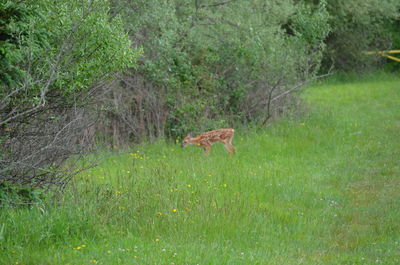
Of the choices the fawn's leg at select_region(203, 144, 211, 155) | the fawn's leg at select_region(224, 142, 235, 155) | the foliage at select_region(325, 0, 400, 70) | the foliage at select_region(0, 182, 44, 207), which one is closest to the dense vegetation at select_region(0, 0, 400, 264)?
the foliage at select_region(0, 182, 44, 207)

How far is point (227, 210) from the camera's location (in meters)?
10.6

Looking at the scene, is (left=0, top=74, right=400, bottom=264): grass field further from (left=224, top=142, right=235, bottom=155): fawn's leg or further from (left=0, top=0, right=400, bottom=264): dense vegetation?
(left=224, top=142, right=235, bottom=155): fawn's leg

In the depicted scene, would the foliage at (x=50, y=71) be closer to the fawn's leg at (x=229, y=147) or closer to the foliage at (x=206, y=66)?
the foliage at (x=206, y=66)

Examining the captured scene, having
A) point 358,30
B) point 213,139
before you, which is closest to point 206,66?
point 213,139

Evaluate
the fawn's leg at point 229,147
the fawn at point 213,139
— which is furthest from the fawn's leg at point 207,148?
the fawn's leg at point 229,147

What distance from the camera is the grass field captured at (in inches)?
336

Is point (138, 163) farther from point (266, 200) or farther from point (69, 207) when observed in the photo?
point (69, 207)

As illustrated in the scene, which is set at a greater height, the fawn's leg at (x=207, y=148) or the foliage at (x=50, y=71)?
the foliage at (x=50, y=71)

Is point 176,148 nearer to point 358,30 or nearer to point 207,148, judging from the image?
point 207,148

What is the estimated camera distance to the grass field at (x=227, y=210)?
28.0 ft

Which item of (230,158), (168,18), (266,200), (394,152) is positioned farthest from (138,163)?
(394,152)

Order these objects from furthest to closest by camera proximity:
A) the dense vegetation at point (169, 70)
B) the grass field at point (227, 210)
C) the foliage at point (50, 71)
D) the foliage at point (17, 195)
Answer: the dense vegetation at point (169, 70)
the foliage at point (17, 195)
the foliage at point (50, 71)
the grass field at point (227, 210)

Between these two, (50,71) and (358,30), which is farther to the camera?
(358,30)

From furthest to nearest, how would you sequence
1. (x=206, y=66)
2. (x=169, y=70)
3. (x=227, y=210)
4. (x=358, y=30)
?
(x=358, y=30) → (x=206, y=66) → (x=169, y=70) → (x=227, y=210)
